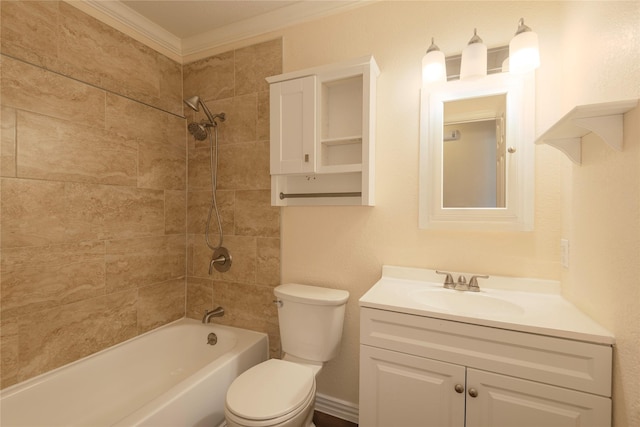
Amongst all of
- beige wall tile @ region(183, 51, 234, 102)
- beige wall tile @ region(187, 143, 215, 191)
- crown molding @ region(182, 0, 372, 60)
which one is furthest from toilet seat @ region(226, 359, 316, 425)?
crown molding @ region(182, 0, 372, 60)

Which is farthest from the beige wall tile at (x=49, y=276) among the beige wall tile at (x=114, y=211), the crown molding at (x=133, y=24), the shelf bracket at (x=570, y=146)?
the shelf bracket at (x=570, y=146)

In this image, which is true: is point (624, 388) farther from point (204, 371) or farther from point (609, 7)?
point (204, 371)

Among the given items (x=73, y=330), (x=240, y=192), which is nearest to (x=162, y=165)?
(x=240, y=192)

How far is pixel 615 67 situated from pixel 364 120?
0.93 meters

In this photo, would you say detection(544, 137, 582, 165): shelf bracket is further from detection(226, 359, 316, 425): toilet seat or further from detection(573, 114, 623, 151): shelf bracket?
detection(226, 359, 316, 425): toilet seat

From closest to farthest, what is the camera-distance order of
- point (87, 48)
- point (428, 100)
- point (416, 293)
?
point (416, 293) < point (428, 100) < point (87, 48)

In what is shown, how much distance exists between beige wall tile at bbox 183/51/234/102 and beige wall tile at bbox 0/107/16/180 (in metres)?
1.05

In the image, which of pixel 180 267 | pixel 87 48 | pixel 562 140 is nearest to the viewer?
pixel 562 140

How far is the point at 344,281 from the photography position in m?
1.69

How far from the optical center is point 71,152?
5.02 feet

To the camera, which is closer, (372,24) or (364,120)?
(364,120)

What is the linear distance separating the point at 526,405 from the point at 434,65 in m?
1.44

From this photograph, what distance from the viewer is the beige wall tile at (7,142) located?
1.29 metres

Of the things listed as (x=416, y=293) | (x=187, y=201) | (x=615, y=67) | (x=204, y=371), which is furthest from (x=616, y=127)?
(x=187, y=201)
